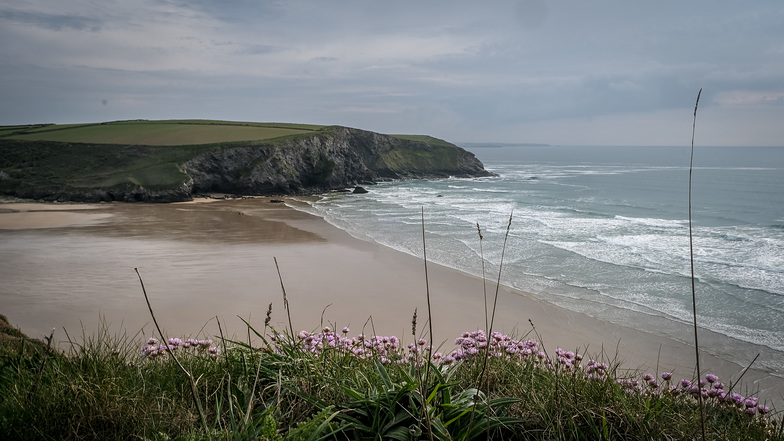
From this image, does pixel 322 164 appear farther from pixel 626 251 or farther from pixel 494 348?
pixel 494 348

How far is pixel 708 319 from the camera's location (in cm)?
1247

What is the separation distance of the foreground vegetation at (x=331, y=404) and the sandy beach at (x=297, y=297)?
78.1 inches

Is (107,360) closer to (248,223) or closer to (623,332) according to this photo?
(623,332)

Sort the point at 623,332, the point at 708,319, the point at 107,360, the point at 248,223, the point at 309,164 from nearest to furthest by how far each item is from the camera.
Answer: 1. the point at 107,360
2. the point at 623,332
3. the point at 708,319
4. the point at 248,223
5. the point at 309,164

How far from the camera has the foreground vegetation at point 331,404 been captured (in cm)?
277

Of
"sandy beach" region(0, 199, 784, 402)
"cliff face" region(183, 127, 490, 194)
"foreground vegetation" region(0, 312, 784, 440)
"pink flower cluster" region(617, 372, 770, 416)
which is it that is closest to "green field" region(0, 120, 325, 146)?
"cliff face" region(183, 127, 490, 194)

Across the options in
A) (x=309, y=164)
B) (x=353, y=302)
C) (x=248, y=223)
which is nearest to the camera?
(x=353, y=302)

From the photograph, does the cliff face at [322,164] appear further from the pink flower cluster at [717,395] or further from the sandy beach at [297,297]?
the pink flower cluster at [717,395]

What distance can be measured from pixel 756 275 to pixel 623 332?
8589mm

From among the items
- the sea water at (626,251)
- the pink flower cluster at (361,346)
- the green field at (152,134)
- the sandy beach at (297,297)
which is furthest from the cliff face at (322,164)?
the pink flower cluster at (361,346)

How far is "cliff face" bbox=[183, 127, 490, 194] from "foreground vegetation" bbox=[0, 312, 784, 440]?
50.3 meters

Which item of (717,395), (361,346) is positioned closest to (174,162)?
(361,346)

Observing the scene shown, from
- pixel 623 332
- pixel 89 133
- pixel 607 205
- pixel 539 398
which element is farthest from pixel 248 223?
pixel 89 133

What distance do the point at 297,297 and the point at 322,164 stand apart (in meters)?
48.9
